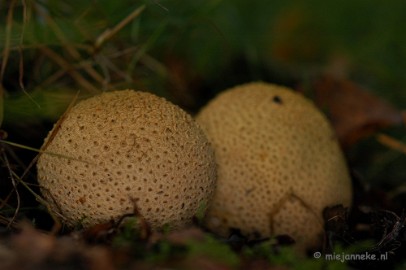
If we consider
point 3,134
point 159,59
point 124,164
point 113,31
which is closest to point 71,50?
point 113,31

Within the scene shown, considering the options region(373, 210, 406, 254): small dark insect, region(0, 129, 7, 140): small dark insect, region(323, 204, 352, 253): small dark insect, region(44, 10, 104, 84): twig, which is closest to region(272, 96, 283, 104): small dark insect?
region(323, 204, 352, 253): small dark insect

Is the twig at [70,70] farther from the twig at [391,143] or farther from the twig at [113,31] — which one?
the twig at [391,143]

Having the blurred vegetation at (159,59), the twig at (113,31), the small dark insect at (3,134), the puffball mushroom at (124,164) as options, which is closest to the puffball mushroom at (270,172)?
the puffball mushroom at (124,164)

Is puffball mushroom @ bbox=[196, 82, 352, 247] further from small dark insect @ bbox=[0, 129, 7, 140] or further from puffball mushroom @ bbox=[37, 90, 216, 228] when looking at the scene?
small dark insect @ bbox=[0, 129, 7, 140]

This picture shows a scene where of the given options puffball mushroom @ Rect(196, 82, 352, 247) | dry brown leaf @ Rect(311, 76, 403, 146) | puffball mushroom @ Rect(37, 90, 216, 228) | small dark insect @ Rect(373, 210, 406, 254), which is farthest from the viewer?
dry brown leaf @ Rect(311, 76, 403, 146)

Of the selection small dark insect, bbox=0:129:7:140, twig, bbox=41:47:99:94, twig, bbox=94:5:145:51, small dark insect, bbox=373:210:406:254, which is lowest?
small dark insect, bbox=373:210:406:254

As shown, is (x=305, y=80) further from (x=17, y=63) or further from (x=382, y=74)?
(x=17, y=63)

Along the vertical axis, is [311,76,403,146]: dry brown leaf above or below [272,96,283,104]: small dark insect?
above
